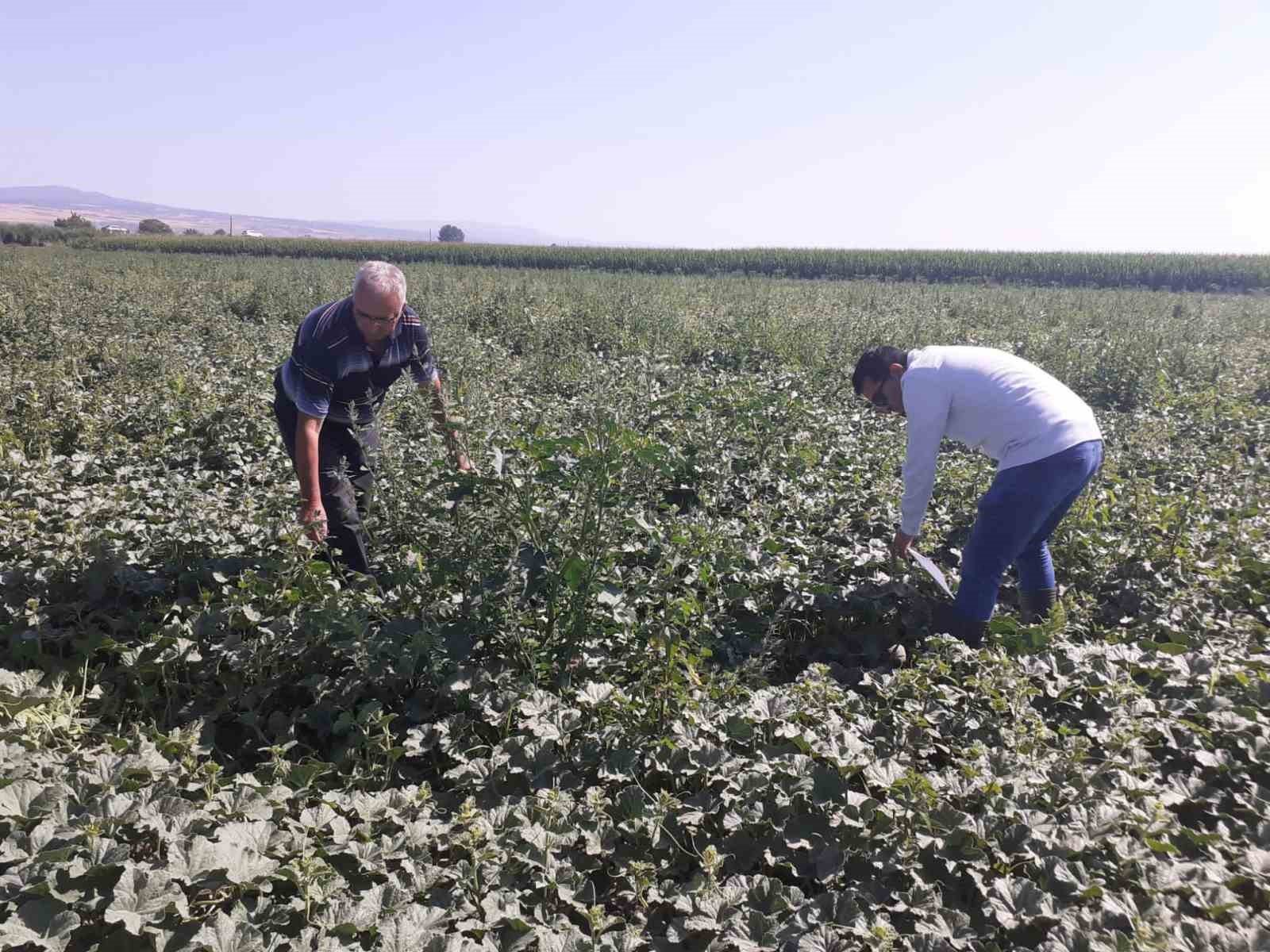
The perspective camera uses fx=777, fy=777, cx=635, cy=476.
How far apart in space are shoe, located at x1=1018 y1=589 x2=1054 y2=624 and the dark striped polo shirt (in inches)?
128

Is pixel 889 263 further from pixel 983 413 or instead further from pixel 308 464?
pixel 308 464

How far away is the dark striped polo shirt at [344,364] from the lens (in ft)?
12.2

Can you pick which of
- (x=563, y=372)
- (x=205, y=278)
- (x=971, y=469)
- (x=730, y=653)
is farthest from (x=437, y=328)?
(x=205, y=278)

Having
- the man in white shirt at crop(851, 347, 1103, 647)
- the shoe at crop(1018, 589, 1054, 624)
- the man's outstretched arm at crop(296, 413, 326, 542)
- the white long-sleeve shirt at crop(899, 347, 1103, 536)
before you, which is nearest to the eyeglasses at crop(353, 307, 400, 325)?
the man's outstretched arm at crop(296, 413, 326, 542)

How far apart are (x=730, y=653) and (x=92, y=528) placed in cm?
339

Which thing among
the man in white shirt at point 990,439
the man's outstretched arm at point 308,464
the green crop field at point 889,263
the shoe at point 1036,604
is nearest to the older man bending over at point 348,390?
the man's outstretched arm at point 308,464

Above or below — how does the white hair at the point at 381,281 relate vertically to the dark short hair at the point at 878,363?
above

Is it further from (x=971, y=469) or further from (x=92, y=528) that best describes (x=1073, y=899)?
(x=92, y=528)

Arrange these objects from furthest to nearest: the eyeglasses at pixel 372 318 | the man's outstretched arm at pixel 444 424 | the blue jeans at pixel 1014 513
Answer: the eyeglasses at pixel 372 318 → the blue jeans at pixel 1014 513 → the man's outstretched arm at pixel 444 424

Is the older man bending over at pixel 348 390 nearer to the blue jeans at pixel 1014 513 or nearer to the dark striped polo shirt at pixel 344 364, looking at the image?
the dark striped polo shirt at pixel 344 364

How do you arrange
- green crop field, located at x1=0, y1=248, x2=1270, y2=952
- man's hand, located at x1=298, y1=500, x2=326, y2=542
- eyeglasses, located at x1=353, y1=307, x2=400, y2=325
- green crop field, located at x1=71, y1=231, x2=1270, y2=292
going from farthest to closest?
green crop field, located at x1=71, y1=231, x2=1270, y2=292 → eyeglasses, located at x1=353, y1=307, x2=400, y2=325 → man's hand, located at x1=298, y1=500, x2=326, y2=542 → green crop field, located at x1=0, y1=248, x2=1270, y2=952

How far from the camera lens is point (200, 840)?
2.04 metres

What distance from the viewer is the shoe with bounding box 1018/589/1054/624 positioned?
397cm

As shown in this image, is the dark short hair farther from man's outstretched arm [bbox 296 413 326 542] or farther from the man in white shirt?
man's outstretched arm [bbox 296 413 326 542]
